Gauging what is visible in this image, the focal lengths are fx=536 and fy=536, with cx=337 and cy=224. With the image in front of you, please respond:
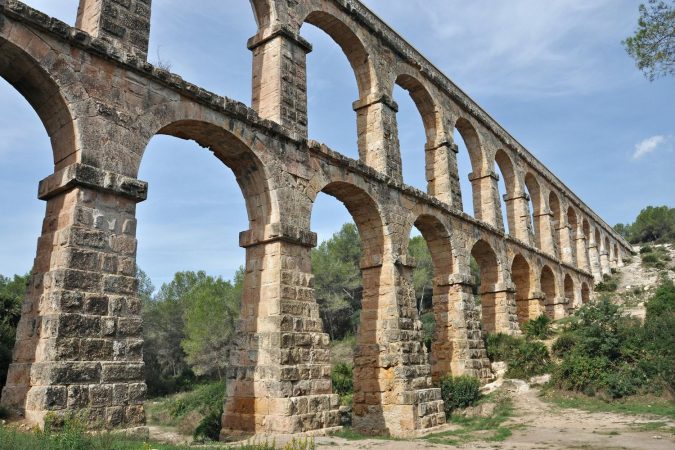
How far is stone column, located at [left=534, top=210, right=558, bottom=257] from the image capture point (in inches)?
947

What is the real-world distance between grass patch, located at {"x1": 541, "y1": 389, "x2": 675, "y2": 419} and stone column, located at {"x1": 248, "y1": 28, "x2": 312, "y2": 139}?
8668mm

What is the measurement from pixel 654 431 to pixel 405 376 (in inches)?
167

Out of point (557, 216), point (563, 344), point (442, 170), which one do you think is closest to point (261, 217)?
point (442, 170)

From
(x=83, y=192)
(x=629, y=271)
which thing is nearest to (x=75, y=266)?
(x=83, y=192)

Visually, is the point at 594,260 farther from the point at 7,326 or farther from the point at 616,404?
the point at 7,326

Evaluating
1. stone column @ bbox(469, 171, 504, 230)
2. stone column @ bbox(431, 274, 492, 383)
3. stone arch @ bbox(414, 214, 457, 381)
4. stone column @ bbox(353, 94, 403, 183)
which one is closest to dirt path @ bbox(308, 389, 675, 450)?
stone column @ bbox(431, 274, 492, 383)

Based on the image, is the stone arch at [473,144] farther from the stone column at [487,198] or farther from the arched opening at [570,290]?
the arched opening at [570,290]

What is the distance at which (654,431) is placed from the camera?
8.81m

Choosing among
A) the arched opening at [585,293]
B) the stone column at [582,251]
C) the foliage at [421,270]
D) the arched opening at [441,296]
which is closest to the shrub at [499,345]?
the arched opening at [441,296]

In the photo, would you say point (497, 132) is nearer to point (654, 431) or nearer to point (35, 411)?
point (654, 431)

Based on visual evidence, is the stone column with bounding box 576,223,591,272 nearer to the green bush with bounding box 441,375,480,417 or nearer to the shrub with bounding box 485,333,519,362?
the shrub with bounding box 485,333,519,362

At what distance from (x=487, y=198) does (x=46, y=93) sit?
14.6m

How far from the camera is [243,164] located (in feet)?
29.6

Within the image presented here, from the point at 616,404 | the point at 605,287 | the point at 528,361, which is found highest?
the point at 605,287
